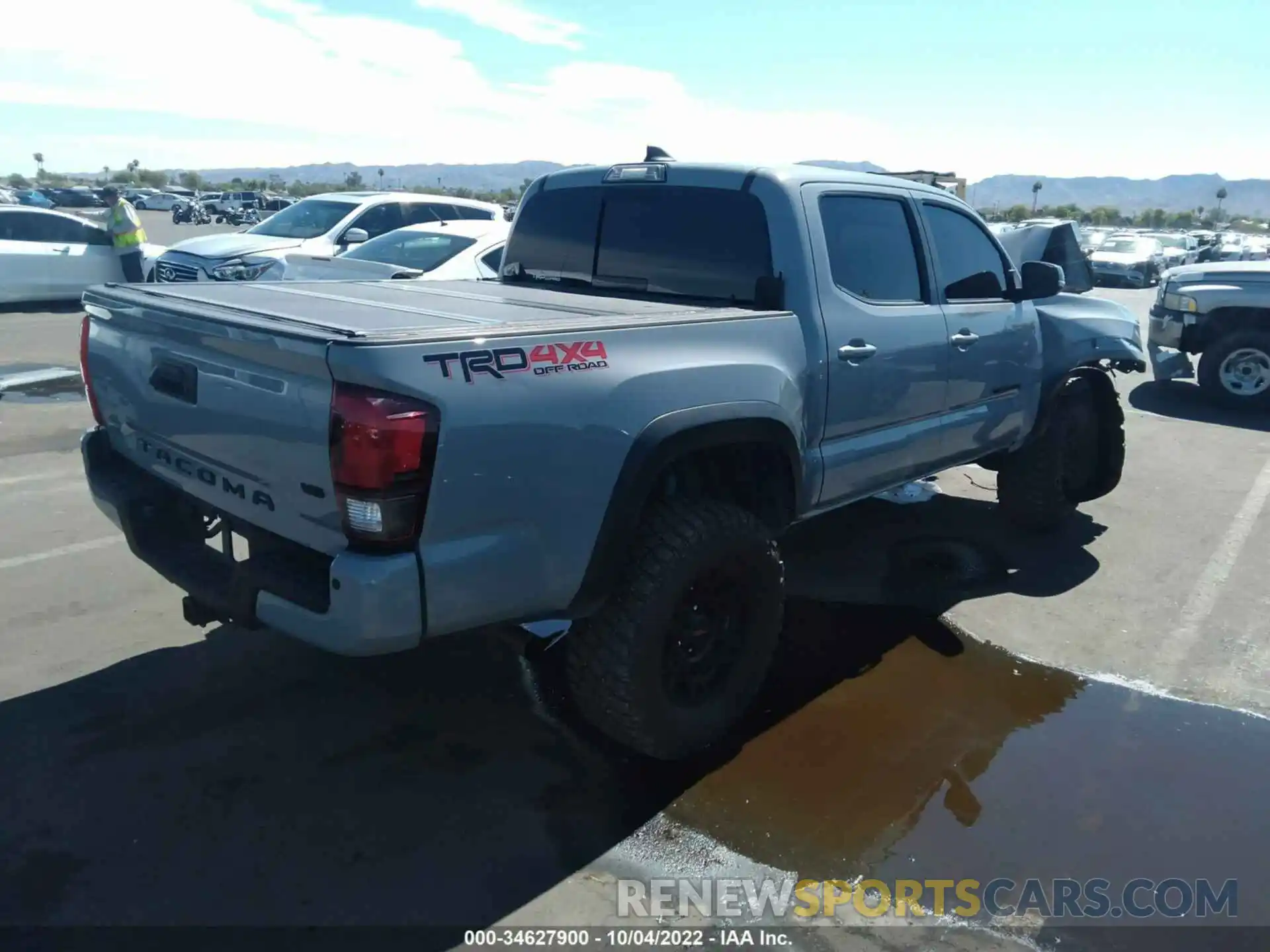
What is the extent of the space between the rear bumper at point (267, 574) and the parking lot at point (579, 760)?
645 millimetres

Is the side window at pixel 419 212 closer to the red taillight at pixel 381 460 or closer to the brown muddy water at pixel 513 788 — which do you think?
the brown muddy water at pixel 513 788

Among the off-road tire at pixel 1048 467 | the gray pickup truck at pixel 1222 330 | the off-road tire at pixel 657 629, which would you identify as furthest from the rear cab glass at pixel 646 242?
the gray pickup truck at pixel 1222 330

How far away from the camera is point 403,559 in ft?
8.66

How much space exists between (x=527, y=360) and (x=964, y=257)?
10.1 feet

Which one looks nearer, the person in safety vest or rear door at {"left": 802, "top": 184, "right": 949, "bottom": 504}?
rear door at {"left": 802, "top": 184, "right": 949, "bottom": 504}

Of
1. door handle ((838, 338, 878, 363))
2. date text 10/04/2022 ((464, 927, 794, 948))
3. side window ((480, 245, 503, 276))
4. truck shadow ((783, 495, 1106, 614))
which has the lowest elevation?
truck shadow ((783, 495, 1106, 614))

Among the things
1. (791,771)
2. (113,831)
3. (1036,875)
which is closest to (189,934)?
(113,831)

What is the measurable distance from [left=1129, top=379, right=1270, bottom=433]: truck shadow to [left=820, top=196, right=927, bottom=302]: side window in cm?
685

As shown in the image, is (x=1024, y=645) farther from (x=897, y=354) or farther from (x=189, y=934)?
(x=189, y=934)

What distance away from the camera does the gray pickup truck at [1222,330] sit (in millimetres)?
10531

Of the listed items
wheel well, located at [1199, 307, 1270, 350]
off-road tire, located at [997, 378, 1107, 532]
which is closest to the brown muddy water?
off-road tire, located at [997, 378, 1107, 532]

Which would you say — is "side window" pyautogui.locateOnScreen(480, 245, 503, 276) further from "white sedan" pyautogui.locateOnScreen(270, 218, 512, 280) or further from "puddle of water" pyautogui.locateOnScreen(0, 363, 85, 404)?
"puddle of water" pyautogui.locateOnScreen(0, 363, 85, 404)

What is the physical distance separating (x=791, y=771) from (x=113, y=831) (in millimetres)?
2146

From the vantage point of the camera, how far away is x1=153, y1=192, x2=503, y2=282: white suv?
36.1 ft
